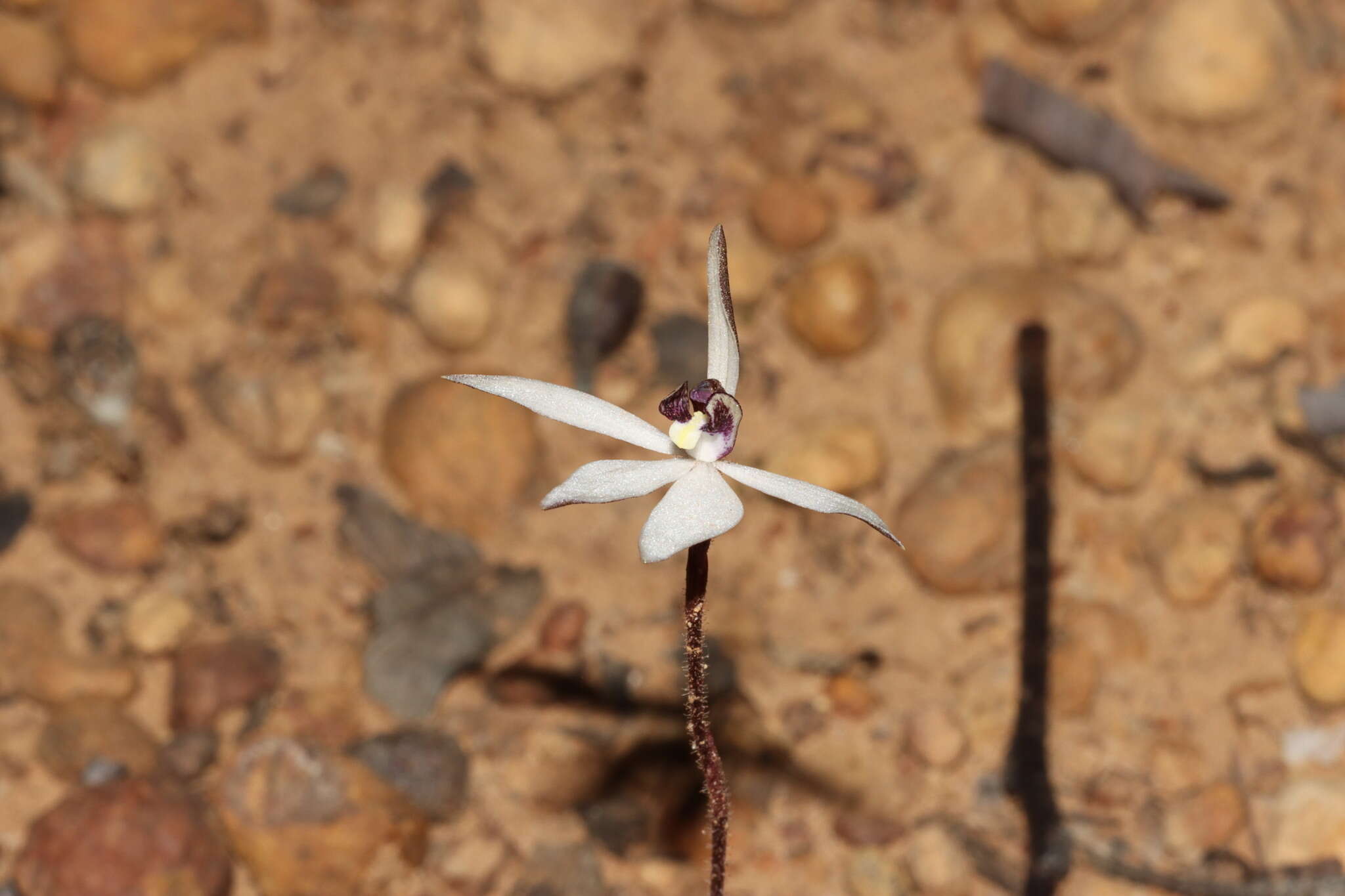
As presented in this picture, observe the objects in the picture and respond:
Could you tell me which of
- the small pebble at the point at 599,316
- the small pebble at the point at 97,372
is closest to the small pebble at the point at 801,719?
the small pebble at the point at 599,316

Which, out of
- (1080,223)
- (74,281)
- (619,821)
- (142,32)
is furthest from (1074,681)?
(142,32)

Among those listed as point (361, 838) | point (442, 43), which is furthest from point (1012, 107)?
point (361, 838)

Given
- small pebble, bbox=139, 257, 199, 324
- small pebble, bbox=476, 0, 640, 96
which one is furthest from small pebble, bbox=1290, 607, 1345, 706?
small pebble, bbox=139, 257, 199, 324

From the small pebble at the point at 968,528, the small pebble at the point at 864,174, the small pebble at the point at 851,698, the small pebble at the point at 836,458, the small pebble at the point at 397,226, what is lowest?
the small pebble at the point at 851,698

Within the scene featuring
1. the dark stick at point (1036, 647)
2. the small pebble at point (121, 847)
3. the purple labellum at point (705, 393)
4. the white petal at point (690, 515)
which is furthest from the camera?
the dark stick at point (1036, 647)

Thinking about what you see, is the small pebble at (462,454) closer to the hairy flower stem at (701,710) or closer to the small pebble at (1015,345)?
the small pebble at (1015,345)

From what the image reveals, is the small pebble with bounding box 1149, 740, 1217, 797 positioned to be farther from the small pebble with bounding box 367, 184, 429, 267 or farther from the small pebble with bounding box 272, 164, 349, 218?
the small pebble with bounding box 272, 164, 349, 218
